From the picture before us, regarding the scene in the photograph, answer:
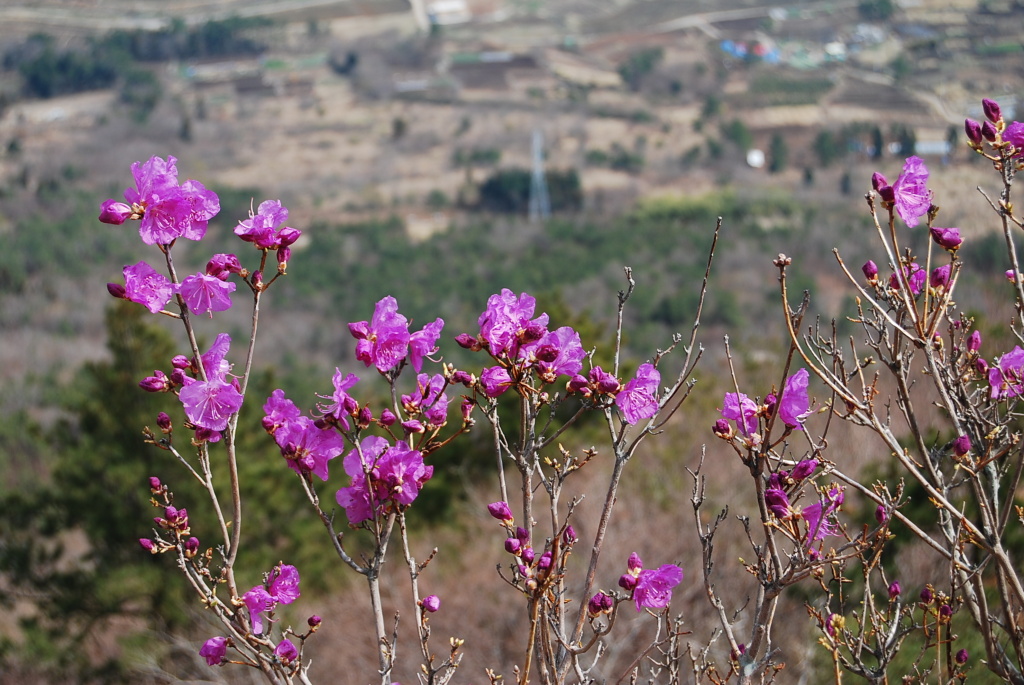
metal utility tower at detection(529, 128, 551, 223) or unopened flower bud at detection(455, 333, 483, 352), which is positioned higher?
unopened flower bud at detection(455, 333, 483, 352)

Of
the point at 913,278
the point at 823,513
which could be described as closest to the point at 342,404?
the point at 823,513

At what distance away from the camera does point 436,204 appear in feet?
216

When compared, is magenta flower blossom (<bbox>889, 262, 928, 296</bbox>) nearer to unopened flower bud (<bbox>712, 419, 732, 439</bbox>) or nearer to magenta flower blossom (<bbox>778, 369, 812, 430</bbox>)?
magenta flower blossom (<bbox>778, 369, 812, 430</bbox>)

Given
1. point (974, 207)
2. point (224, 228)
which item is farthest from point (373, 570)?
point (224, 228)

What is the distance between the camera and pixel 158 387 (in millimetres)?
2002

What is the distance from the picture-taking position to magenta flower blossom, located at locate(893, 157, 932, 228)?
6.91 feet

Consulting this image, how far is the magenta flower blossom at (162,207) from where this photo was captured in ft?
6.28

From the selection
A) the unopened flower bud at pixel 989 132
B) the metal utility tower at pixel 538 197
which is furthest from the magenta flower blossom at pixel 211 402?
the metal utility tower at pixel 538 197

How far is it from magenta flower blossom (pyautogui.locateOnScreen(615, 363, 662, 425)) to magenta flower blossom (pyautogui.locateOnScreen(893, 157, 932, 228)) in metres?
0.68

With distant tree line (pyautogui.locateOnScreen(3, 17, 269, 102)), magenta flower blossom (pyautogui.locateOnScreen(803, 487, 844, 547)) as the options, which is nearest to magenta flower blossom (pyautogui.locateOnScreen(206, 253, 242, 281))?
magenta flower blossom (pyautogui.locateOnScreen(803, 487, 844, 547))

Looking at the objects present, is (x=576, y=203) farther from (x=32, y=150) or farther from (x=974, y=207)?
(x=974, y=207)

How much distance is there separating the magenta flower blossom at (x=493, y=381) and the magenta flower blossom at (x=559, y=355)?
0.08 meters

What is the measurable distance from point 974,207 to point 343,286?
134ft

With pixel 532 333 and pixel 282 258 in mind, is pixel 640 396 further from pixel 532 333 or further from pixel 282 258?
pixel 282 258
